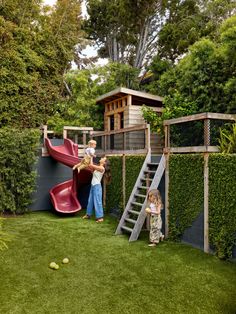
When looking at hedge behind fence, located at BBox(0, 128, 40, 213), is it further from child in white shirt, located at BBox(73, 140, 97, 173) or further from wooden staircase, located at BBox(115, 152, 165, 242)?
wooden staircase, located at BBox(115, 152, 165, 242)

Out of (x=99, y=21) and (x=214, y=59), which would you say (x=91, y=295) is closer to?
(x=214, y=59)

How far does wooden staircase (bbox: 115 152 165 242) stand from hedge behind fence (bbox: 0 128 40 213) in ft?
12.1

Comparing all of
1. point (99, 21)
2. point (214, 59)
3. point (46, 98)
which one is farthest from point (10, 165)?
point (99, 21)

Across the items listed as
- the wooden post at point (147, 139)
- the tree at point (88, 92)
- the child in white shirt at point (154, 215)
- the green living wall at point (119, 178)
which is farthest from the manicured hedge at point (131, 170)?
the tree at point (88, 92)

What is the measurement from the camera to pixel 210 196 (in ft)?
17.9

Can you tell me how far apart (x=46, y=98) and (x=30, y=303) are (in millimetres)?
11222

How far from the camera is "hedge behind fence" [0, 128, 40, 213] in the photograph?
9.11 meters

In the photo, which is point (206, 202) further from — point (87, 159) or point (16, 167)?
point (16, 167)

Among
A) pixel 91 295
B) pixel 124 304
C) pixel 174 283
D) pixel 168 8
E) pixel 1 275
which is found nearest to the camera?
pixel 124 304

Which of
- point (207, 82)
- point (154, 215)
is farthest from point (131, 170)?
point (207, 82)

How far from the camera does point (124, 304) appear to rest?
3787mm

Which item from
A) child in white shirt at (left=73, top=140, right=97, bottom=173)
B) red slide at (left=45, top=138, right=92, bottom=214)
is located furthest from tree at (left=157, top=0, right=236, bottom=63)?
child in white shirt at (left=73, top=140, right=97, bottom=173)

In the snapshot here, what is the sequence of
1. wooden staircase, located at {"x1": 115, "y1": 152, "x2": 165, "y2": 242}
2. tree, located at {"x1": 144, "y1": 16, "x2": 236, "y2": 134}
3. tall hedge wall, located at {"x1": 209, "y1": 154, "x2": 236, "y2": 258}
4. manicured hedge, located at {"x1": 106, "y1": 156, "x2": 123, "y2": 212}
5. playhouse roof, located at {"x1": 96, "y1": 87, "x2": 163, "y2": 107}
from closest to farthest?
tall hedge wall, located at {"x1": 209, "y1": 154, "x2": 236, "y2": 258}, wooden staircase, located at {"x1": 115, "y1": 152, "x2": 165, "y2": 242}, manicured hedge, located at {"x1": 106, "y1": 156, "x2": 123, "y2": 212}, tree, located at {"x1": 144, "y1": 16, "x2": 236, "y2": 134}, playhouse roof, located at {"x1": 96, "y1": 87, "x2": 163, "y2": 107}

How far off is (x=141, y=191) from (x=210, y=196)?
2.30 m
